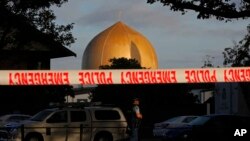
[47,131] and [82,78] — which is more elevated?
[82,78]

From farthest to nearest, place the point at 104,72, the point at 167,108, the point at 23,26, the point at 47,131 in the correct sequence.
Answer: the point at 167,108 → the point at 23,26 → the point at 47,131 → the point at 104,72

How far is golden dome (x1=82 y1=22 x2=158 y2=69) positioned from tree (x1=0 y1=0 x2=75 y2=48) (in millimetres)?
50362

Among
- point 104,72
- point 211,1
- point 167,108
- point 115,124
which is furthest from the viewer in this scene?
point 167,108

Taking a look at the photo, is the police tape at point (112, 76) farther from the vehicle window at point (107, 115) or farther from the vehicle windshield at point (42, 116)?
the vehicle window at point (107, 115)

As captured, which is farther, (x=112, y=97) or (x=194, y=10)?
(x=112, y=97)

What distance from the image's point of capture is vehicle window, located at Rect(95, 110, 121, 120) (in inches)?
1107

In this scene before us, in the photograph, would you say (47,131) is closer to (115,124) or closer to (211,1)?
(115,124)

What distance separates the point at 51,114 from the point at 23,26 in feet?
29.0

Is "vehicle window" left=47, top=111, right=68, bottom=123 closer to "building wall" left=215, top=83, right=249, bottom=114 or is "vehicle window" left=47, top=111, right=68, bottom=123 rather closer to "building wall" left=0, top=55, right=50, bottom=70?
"building wall" left=0, top=55, right=50, bottom=70

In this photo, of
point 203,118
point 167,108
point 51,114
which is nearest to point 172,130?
point 203,118

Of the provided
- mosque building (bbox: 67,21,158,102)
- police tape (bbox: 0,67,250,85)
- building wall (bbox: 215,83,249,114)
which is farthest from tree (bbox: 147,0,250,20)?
mosque building (bbox: 67,21,158,102)

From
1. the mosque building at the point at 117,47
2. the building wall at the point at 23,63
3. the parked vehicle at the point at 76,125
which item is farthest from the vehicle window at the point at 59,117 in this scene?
the mosque building at the point at 117,47

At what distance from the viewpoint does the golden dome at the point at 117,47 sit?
8681 centimetres

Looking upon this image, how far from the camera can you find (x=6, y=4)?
3234cm
